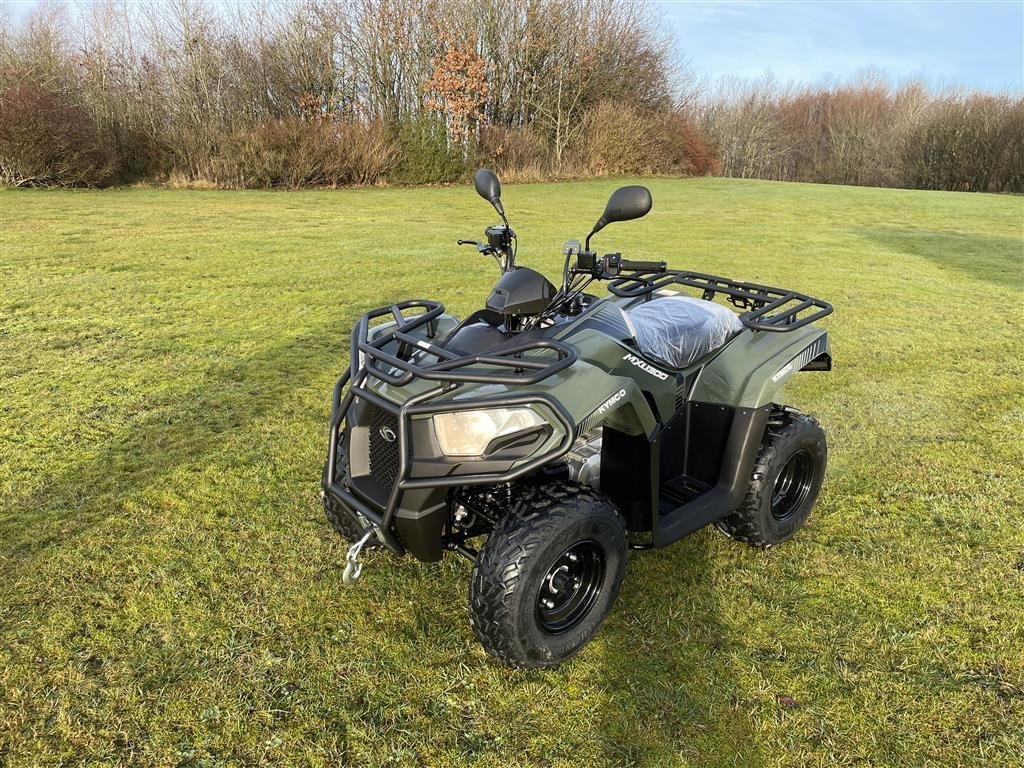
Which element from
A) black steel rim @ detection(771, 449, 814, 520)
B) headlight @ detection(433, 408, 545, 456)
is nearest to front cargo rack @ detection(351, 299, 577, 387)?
headlight @ detection(433, 408, 545, 456)

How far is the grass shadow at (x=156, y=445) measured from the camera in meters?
3.03

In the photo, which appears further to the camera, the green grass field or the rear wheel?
the rear wheel

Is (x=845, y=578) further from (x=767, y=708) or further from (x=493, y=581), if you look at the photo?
(x=493, y=581)

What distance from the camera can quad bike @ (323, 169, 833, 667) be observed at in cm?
208

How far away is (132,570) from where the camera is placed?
2.74 meters

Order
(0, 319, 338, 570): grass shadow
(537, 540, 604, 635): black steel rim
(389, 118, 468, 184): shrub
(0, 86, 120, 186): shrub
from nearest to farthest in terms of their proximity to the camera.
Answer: (537, 540, 604, 635): black steel rim, (0, 319, 338, 570): grass shadow, (0, 86, 120, 186): shrub, (389, 118, 468, 184): shrub

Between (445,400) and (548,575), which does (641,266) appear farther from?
(548,575)

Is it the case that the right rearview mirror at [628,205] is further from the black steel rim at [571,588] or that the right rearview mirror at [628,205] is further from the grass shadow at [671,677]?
the grass shadow at [671,677]

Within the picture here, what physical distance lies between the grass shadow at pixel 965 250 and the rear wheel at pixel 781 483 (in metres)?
8.00

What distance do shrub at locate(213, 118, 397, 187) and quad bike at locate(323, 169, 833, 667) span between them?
20.3 m

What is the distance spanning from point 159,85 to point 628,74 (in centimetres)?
1941

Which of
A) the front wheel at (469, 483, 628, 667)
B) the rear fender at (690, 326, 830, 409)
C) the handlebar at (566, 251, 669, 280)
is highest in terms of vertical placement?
the handlebar at (566, 251, 669, 280)

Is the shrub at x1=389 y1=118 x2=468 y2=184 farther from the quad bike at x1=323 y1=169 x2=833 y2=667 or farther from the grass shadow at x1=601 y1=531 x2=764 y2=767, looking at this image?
the grass shadow at x1=601 y1=531 x2=764 y2=767

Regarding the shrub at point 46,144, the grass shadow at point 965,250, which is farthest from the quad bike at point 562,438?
the shrub at point 46,144
